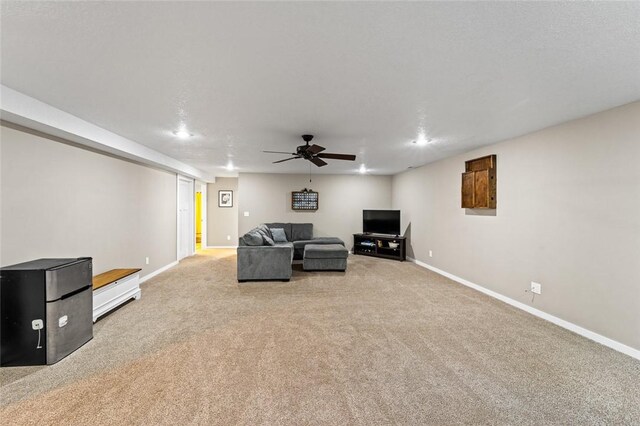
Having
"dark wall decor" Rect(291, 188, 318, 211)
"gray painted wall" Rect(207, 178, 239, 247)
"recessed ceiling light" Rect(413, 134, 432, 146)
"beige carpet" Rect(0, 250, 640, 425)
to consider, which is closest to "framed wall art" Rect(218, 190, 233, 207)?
"gray painted wall" Rect(207, 178, 239, 247)

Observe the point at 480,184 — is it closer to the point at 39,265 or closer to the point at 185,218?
the point at 39,265

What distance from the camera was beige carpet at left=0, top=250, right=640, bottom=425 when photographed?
6.16ft

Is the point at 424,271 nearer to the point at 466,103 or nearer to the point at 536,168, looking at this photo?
the point at 536,168

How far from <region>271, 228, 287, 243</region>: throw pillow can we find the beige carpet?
3.38 meters

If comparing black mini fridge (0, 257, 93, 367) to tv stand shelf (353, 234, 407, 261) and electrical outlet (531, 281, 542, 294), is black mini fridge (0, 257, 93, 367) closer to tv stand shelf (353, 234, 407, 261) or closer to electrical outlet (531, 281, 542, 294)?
electrical outlet (531, 281, 542, 294)

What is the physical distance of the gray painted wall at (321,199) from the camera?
829 centimetres

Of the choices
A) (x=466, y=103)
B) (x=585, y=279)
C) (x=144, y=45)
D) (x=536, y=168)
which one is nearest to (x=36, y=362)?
(x=144, y=45)

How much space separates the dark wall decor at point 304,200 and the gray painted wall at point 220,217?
2232 mm

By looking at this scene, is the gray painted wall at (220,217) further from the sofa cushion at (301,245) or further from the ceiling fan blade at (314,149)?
the ceiling fan blade at (314,149)

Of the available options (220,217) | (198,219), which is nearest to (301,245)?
(220,217)

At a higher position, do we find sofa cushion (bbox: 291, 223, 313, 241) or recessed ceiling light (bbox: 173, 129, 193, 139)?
recessed ceiling light (bbox: 173, 129, 193, 139)

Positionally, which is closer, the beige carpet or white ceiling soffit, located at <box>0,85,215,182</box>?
the beige carpet

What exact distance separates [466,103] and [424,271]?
13.5 feet

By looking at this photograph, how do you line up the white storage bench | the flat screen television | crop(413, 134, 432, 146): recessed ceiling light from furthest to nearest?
the flat screen television, crop(413, 134, 432, 146): recessed ceiling light, the white storage bench
